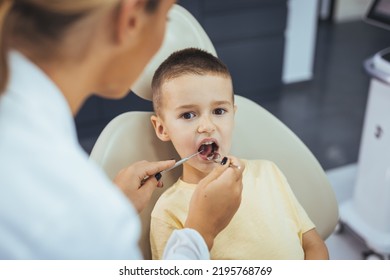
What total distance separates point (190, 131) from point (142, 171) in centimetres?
9

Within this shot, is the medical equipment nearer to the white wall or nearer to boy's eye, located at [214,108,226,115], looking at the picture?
the white wall

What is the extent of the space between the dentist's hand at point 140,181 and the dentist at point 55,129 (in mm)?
238

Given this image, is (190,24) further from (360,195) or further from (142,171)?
(360,195)

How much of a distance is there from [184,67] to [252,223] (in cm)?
26

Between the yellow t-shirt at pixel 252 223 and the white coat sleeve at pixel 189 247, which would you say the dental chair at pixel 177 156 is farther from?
the white coat sleeve at pixel 189 247

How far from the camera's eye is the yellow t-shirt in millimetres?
823

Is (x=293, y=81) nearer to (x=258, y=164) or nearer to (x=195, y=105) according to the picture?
(x=258, y=164)

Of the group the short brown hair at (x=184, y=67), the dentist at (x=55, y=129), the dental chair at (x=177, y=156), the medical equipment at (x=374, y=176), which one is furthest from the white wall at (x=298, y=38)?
the dentist at (x=55, y=129)

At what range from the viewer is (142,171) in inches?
31.8

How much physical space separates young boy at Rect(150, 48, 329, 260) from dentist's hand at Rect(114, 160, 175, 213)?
5cm

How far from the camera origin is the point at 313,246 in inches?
34.7

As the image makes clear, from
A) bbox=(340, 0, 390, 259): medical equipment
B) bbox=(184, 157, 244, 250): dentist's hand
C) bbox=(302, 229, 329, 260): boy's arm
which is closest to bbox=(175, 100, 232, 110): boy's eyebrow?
bbox=(184, 157, 244, 250): dentist's hand

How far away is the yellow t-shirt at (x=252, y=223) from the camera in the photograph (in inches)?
32.4

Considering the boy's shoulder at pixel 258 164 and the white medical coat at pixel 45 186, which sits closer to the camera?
the white medical coat at pixel 45 186
